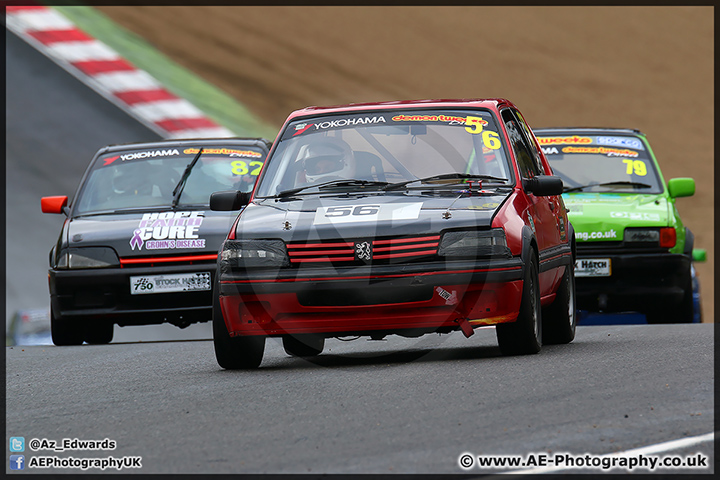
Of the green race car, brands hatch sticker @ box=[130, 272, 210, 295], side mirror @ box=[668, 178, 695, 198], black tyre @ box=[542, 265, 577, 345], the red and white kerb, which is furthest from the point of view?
the red and white kerb

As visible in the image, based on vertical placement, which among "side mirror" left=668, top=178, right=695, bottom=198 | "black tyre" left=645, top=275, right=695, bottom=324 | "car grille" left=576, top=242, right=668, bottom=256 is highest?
"side mirror" left=668, top=178, right=695, bottom=198

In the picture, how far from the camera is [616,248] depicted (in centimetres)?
1200

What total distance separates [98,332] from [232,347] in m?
4.03

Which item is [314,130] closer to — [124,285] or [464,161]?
[464,161]

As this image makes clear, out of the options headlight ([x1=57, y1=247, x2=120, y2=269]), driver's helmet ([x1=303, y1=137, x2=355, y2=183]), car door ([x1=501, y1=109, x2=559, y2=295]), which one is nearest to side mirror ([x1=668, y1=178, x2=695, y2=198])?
car door ([x1=501, y1=109, x2=559, y2=295])

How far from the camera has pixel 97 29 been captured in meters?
25.2

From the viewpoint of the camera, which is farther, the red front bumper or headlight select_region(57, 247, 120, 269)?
headlight select_region(57, 247, 120, 269)

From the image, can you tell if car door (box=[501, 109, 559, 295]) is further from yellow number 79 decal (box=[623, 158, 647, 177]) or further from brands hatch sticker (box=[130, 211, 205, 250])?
yellow number 79 decal (box=[623, 158, 647, 177])

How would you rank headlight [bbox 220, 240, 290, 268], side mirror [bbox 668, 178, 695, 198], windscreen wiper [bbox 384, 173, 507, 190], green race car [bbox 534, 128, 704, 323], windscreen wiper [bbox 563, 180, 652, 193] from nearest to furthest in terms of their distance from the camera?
1. headlight [bbox 220, 240, 290, 268]
2. windscreen wiper [bbox 384, 173, 507, 190]
3. green race car [bbox 534, 128, 704, 323]
4. side mirror [bbox 668, 178, 695, 198]
5. windscreen wiper [bbox 563, 180, 652, 193]

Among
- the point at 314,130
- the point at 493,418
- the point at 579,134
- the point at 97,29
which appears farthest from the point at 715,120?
the point at 493,418

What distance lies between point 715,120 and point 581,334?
60.2 ft

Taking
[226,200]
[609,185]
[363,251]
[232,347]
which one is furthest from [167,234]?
[609,185]

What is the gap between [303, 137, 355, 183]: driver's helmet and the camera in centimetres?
860

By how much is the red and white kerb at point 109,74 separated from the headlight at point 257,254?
13.1 metres
